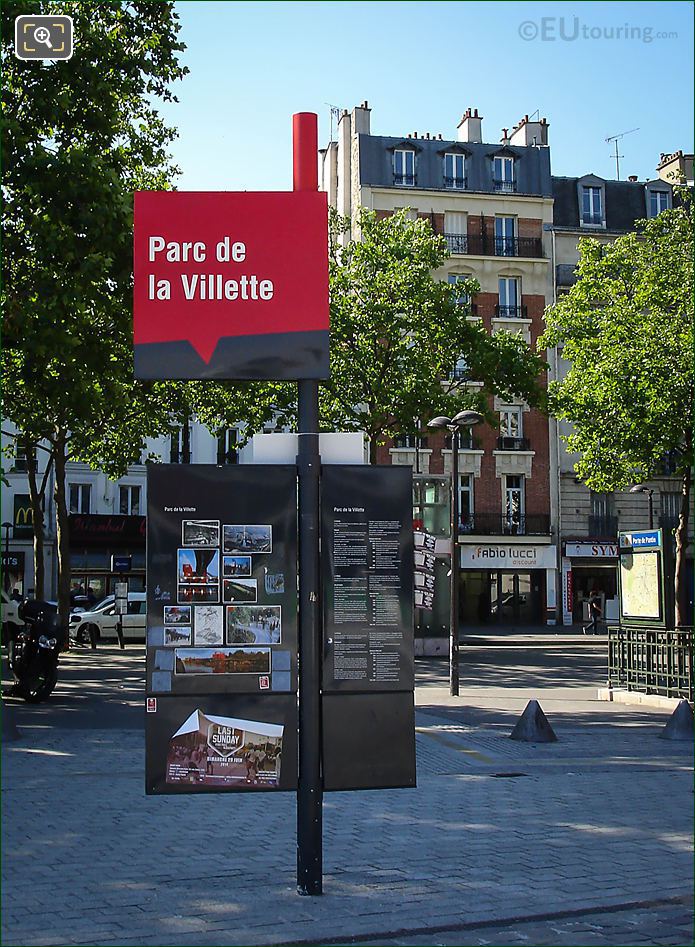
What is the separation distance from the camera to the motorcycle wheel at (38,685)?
708 inches

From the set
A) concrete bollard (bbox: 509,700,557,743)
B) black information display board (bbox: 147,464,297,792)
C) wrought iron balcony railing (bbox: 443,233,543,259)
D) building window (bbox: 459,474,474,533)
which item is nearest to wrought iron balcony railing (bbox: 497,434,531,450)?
building window (bbox: 459,474,474,533)

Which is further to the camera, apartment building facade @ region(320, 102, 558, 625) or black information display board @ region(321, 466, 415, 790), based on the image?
apartment building facade @ region(320, 102, 558, 625)

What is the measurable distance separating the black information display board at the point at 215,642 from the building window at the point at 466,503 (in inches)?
1690

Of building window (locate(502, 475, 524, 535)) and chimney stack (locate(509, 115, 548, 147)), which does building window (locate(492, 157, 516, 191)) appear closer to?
chimney stack (locate(509, 115, 548, 147))

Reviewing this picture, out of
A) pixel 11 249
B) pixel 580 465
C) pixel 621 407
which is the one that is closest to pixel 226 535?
pixel 11 249

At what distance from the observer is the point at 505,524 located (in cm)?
5006

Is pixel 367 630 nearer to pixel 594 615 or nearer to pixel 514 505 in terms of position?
pixel 594 615

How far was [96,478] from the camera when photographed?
165 feet

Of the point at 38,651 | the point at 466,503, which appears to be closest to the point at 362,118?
the point at 466,503

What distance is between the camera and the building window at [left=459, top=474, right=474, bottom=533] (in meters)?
49.7

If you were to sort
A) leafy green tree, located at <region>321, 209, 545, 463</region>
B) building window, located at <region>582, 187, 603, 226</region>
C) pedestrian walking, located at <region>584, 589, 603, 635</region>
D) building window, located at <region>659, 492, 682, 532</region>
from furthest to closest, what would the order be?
1. building window, located at <region>582, 187, 603, 226</region>
2. building window, located at <region>659, 492, 682, 532</region>
3. pedestrian walking, located at <region>584, 589, 603, 635</region>
4. leafy green tree, located at <region>321, 209, 545, 463</region>

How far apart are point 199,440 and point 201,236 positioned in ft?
148

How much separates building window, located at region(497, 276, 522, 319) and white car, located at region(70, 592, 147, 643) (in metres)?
22.9

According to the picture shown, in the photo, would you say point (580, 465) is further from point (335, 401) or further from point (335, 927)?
point (335, 927)
